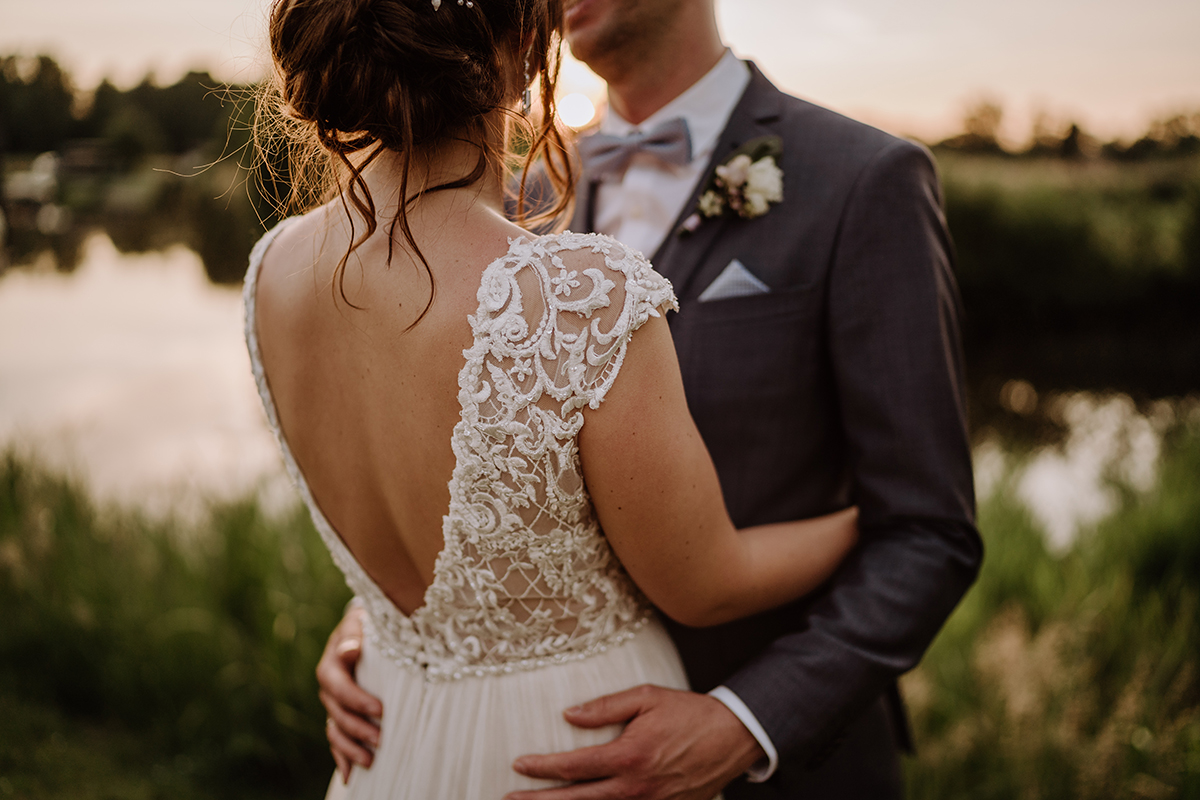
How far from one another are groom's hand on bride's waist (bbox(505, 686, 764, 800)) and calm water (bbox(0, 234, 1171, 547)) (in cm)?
340

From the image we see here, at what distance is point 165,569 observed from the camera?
3682mm

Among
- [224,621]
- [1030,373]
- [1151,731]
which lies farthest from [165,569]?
[1030,373]

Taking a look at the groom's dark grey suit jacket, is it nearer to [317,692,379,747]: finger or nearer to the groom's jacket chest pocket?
the groom's jacket chest pocket

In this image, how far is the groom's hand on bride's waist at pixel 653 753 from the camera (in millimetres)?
1173

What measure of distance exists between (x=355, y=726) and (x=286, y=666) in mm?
1914

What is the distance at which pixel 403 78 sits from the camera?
98cm

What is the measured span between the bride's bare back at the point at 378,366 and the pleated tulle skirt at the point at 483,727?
181 mm

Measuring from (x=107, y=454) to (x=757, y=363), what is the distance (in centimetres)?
702

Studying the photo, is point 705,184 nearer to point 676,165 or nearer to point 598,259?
point 676,165

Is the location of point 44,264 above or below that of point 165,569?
below

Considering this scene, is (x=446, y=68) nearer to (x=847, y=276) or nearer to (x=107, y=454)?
(x=847, y=276)

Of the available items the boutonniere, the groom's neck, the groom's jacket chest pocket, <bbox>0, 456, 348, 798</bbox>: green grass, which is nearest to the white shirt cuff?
the groom's jacket chest pocket

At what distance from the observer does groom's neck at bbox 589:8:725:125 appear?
66.0 inches

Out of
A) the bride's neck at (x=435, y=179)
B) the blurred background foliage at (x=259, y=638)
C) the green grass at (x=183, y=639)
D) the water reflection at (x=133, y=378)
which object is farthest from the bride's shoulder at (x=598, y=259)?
the water reflection at (x=133, y=378)
